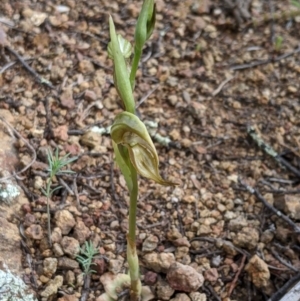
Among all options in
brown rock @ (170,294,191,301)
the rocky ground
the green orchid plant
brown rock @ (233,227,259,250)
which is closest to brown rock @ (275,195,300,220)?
the rocky ground

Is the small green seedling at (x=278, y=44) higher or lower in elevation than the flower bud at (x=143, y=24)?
lower

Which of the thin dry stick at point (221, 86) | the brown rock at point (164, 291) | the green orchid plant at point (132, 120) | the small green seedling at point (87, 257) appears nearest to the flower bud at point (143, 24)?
the green orchid plant at point (132, 120)

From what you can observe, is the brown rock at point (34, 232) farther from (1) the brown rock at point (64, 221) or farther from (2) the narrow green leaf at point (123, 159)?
(2) the narrow green leaf at point (123, 159)

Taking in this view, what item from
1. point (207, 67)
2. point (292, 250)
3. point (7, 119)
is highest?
point (7, 119)

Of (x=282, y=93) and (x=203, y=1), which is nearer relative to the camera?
(x=282, y=93)

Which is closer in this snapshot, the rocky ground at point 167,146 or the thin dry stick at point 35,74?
the rocky ground at point 167,146

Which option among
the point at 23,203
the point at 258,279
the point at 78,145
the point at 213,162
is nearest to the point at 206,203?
the point at 213,162

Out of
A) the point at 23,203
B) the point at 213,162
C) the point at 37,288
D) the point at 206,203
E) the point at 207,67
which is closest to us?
the point at 37,288

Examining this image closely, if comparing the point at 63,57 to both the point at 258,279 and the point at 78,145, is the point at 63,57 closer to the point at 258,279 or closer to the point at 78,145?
the point at 78,145
